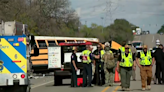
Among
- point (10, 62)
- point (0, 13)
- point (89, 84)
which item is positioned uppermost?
point (0, 13)

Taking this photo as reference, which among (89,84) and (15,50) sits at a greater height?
(15,50)

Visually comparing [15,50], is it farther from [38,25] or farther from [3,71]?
[38,25]

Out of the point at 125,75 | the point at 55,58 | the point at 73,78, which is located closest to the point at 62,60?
the point at 55,58

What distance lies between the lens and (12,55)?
11828mm

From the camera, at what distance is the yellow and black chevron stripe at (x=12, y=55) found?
1180cm

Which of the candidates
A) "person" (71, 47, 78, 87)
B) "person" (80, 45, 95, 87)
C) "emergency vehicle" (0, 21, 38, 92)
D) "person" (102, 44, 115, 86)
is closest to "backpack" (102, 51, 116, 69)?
"person" (102, 44, 115, 86)

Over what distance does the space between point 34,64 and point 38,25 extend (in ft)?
108

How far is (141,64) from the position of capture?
54.0 feet

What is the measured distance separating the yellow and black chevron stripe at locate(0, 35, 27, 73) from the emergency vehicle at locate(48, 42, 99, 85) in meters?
6.89

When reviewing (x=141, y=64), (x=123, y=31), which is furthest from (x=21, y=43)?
(x=123, y=31)

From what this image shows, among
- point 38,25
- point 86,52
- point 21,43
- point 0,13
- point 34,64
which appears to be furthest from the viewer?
point 38,25

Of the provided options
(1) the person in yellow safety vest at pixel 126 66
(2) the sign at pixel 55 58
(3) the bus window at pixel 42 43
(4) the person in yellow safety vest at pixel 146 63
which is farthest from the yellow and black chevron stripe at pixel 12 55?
(3) the bus window at pixel 42 43

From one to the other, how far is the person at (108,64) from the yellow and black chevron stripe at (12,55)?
6.72 metres

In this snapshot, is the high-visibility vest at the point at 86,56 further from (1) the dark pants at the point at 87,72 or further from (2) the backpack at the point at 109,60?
(2) the backpack at the point at 109,60
